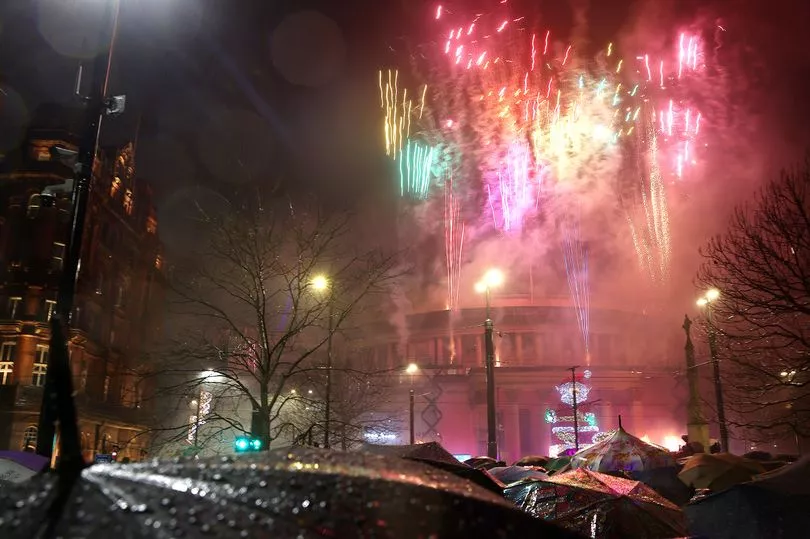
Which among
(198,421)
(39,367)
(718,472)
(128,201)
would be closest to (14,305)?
(39,367)

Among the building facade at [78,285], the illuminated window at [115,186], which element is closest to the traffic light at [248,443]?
the building facade at [78,285]

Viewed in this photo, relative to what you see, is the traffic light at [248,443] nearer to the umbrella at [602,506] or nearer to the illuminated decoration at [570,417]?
the umbrella at [602,506]

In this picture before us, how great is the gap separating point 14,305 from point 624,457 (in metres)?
36.0

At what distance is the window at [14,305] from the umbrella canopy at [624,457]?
3444 cm

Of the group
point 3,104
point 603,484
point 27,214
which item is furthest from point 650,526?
point 3,104

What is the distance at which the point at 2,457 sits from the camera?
421 inches

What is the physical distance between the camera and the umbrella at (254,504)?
4.46 ft

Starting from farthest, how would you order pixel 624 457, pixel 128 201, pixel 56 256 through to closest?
pixel 128 201
pixel 56 256
pixel 624 457

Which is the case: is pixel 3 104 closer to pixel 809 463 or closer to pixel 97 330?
pixel 97 330

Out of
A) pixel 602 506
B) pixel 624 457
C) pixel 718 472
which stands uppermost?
pixel 624 457

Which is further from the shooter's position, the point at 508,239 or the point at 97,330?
the point at 508,239

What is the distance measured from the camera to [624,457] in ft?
50.6

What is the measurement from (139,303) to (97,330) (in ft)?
26.2

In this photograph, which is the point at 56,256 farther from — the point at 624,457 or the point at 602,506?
the point at 602,506
